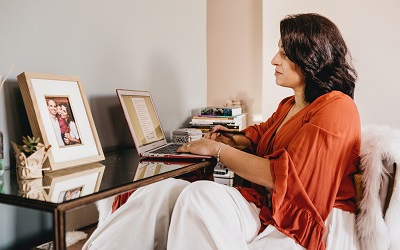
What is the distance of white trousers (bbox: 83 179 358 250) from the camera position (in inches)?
38.9

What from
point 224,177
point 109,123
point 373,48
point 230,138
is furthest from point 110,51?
point 373,48

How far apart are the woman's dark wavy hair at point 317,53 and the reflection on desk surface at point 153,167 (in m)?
0.53

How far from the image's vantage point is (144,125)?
4.84 ft

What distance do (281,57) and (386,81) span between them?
68.7 inches

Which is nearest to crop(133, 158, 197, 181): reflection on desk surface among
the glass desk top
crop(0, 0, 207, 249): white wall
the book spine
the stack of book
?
the glass desk top

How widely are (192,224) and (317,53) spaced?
739mm

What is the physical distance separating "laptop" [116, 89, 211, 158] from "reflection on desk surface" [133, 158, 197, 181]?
0.21 feet

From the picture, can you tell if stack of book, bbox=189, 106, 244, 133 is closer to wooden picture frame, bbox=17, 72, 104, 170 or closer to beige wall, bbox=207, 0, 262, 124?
wooden picture frame, bbox=17, 72, 104, 170

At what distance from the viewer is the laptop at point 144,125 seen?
1341 millimetres

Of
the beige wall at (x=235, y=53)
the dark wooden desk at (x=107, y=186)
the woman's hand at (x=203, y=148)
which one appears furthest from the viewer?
the beige wall at (x=235, y=53)

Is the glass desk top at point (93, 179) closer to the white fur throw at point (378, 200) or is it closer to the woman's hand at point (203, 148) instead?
the woman's hand at point (203, 148)

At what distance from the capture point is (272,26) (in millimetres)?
3170

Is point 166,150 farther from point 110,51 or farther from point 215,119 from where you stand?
point 215,119

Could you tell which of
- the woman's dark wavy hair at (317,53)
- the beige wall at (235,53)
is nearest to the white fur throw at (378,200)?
the woman's dark wavy hair at (317,53)
